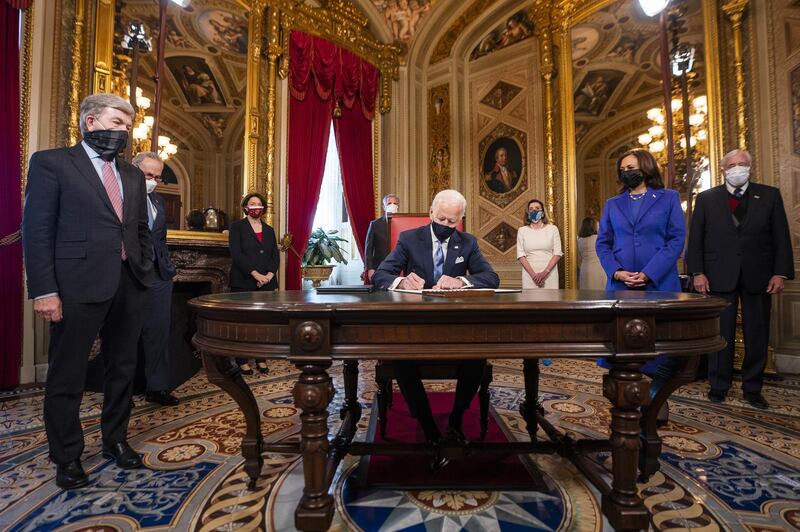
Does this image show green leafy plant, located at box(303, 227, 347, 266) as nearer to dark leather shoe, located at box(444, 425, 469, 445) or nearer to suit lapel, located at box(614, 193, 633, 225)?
suit lapel, located at box(614, 193, 633, 225)

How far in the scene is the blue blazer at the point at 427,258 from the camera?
2.24m

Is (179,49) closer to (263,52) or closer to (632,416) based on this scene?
(263,52)

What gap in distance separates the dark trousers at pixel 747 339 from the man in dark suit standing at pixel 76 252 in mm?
3920

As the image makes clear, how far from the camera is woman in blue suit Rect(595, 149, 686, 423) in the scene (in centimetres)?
229

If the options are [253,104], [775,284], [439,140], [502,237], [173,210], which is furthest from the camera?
[439,140]

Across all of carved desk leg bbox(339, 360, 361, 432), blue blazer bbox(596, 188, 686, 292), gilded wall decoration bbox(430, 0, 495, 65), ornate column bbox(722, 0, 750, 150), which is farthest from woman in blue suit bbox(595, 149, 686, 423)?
gilded wall decoration bbox(430, 0, 495, 65)

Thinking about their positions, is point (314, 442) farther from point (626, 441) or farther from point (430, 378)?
point (626, 441)

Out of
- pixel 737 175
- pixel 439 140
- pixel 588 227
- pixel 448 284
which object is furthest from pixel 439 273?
pixel 439 140

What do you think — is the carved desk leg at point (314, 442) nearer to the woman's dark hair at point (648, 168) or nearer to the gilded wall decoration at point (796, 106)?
the woman's dark hair at point (648, 168)

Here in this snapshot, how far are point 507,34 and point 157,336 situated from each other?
6.52 meters

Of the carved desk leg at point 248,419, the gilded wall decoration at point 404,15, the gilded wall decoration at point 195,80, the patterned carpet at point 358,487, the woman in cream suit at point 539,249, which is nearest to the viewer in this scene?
the patterned carpet at point 358,487

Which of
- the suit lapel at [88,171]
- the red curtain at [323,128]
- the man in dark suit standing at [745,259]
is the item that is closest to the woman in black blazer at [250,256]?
the red curtain at [323,128]

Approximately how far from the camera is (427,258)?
2256 millimetres

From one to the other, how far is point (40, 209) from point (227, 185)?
3364 millimetres
